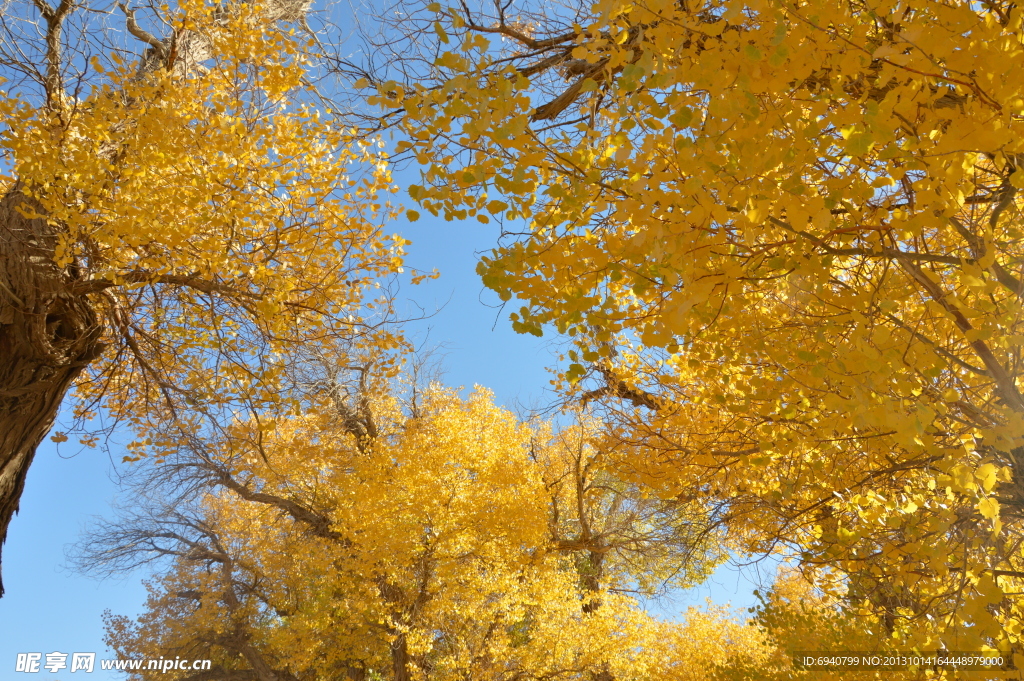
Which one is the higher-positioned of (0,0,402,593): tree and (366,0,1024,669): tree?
(0,0,402,593): tree

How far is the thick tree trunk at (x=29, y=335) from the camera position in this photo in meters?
4.58

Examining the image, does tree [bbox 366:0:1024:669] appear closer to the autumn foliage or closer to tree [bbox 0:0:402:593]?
the autumn foliage

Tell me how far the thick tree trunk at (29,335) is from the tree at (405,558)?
7.76 ft

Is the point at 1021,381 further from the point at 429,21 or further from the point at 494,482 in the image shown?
the point at 494,482

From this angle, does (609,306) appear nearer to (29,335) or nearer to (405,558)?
(29,335)

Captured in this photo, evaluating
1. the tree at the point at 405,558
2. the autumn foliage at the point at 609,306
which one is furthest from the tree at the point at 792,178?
the tree at the point at 405,558

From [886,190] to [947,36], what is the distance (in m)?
2.75

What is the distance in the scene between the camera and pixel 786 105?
6.48 feet

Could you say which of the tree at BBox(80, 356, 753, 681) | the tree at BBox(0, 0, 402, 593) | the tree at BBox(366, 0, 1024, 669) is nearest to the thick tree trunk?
the tree at BBox(0, 0, 402, 593)

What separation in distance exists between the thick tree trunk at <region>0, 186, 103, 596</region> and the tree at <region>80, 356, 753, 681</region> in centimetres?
236

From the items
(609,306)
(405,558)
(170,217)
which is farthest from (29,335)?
(405,558)

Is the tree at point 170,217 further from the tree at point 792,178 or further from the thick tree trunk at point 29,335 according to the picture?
the tree at point 792,178

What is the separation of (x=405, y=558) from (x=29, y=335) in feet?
22.0

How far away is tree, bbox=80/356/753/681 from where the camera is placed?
389 inches
